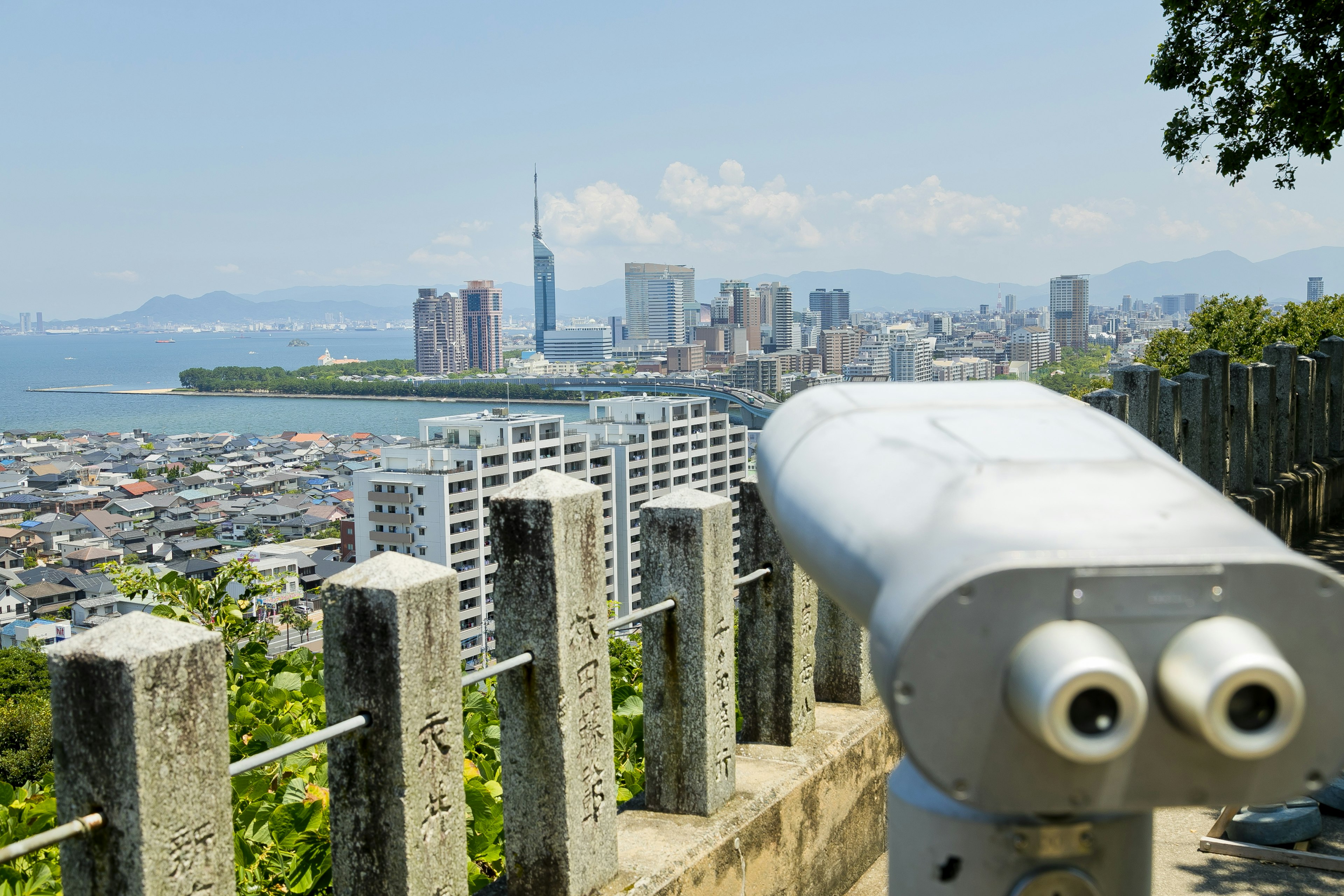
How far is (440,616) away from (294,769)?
1796 mm

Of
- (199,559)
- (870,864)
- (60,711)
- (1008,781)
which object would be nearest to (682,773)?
(870,864)

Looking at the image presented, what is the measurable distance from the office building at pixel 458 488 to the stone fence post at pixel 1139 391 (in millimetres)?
64933

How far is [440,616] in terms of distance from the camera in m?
2.17

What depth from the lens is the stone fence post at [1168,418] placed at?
638 centimetres

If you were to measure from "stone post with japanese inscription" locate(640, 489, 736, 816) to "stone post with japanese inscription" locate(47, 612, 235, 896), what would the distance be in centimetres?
149

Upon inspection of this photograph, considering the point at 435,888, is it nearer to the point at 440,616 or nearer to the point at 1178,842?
the point at 440,616

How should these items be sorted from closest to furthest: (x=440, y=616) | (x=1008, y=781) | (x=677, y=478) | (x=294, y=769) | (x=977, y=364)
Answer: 1. (x=1008, y=781)
2. (x=440, y=616)
3. (x=294, y=769)
4. (x=677, y=478)
5. (x=977, y=364)

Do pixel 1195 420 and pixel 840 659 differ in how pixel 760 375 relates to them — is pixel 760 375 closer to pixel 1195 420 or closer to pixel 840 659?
pixel 1195 420

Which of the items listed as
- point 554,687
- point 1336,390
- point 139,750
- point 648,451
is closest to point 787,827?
point 554,687

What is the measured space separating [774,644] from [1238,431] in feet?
17.4

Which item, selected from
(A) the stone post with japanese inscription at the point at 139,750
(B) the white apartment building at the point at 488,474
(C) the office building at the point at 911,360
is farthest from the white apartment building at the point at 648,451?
(C) the office building at the point at 911,360

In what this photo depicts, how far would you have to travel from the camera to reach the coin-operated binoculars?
3.88 feet

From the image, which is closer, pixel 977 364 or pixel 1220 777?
pixel 1220 777

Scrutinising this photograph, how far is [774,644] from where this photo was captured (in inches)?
147
